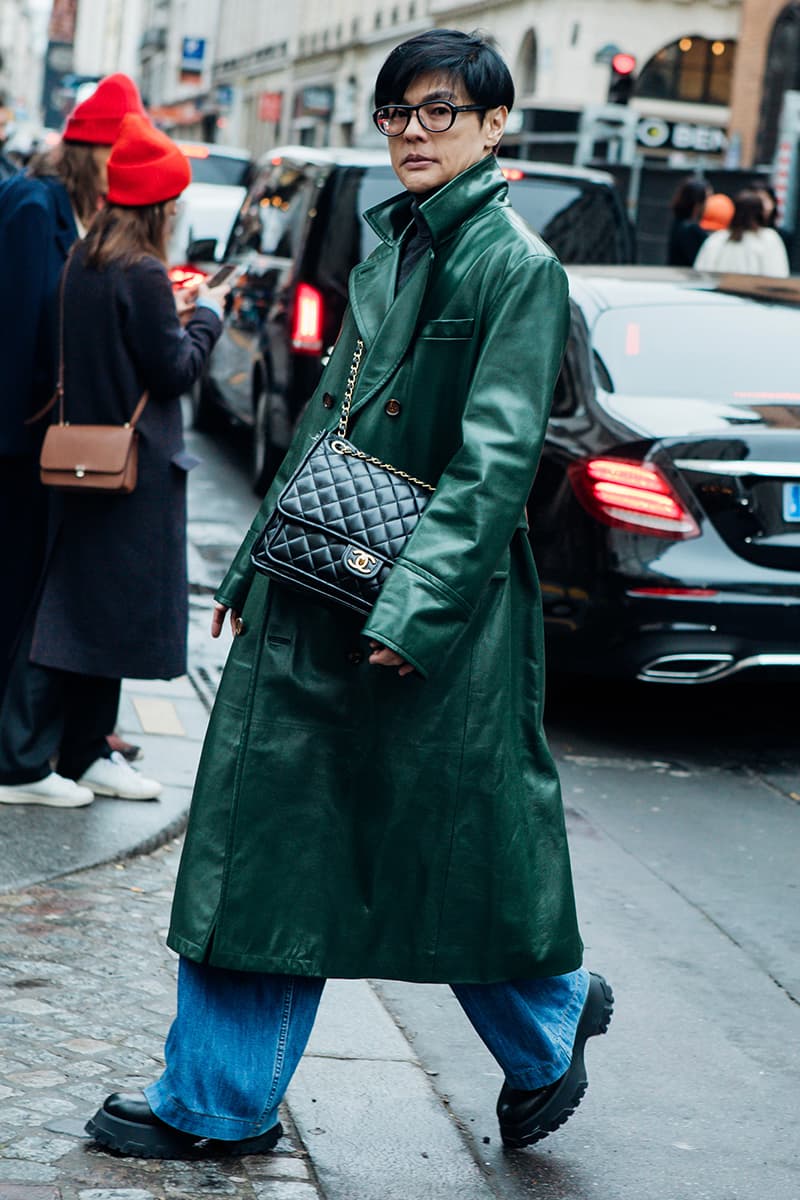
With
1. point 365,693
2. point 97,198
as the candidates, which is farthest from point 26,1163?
point 97,198

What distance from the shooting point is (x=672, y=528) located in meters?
6.60

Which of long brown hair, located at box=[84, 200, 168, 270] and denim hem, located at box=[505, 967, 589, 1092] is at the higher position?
long brown hair, located at box=[84, 200, 168, 270]

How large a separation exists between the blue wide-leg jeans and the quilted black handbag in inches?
27.0

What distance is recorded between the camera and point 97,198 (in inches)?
221

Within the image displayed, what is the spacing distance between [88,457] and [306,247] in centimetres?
568

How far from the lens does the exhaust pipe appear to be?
6680mm

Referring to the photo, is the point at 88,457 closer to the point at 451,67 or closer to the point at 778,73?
the point at 451,67

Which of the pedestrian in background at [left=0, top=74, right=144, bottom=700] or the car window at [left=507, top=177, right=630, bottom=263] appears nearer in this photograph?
the pedestrian in background at [left=0, top=74, right=144, bottom=700]

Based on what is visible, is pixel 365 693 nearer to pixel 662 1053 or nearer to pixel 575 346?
pixel 662 1053

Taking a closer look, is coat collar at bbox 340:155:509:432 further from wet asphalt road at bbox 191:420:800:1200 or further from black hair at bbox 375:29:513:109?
wet asphalt road at bbox 191:420:800:1200

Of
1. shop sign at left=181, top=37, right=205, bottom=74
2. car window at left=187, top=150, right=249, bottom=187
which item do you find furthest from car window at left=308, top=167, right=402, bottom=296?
shop sign at left=181, top=37, right=205, bottom=74

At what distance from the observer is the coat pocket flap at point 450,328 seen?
3.24 metres

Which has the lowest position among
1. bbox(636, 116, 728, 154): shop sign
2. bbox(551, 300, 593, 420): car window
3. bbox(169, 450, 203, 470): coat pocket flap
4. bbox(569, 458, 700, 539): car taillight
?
bbox(569, 458, 700, 539): car taillight

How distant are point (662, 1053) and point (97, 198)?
9.22ft
